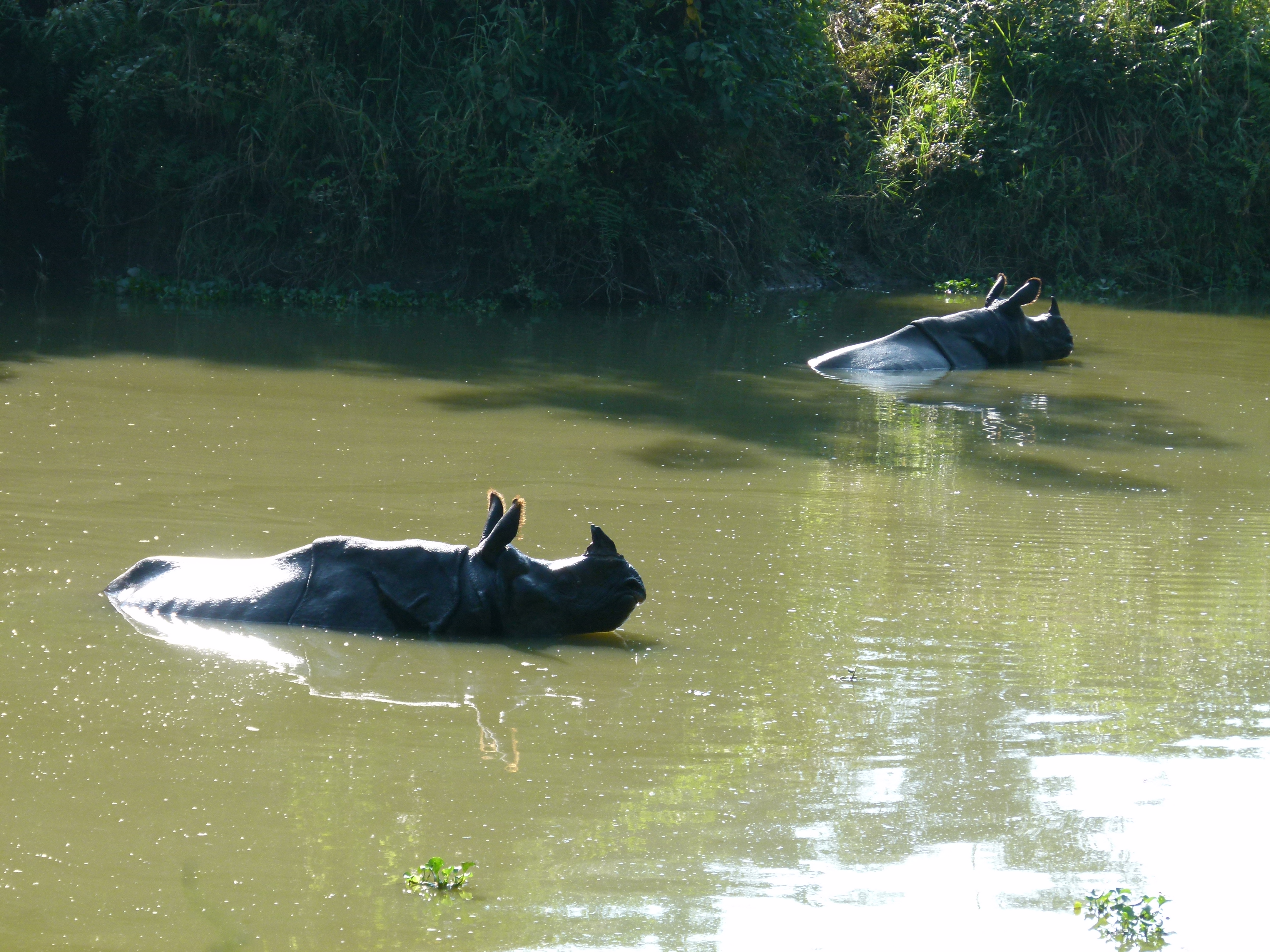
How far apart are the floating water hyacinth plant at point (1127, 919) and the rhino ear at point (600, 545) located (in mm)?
2161

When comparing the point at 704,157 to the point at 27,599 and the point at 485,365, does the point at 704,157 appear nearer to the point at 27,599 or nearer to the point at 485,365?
the point at 485,365

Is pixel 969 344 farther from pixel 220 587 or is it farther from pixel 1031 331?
pixel 220 587

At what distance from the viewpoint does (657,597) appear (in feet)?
18.2

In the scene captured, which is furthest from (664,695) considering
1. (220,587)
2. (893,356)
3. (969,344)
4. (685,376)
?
(969,344)

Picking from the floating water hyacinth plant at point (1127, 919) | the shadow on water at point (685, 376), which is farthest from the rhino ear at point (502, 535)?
the shadow on water at point (685, 376)

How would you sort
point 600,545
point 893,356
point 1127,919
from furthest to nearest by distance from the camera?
point 893,356, point 600,545, point 1127,919

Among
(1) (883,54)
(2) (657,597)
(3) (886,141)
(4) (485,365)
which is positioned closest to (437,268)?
(4) (485,365)

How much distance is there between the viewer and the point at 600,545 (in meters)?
5.02

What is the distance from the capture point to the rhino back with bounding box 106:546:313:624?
5.04 metres

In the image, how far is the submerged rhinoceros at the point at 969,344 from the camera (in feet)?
36.7

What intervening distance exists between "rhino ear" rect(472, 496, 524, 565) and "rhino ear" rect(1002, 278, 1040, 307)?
7.58 m

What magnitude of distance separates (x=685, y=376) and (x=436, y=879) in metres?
7.54

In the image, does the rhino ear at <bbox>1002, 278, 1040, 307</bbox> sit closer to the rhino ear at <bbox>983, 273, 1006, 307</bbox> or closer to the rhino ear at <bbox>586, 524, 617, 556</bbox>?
the rhino ear at <bbox>983, 273, 1006, 307</bbox>

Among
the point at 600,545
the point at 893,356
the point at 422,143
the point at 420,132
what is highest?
the point at 420,132
